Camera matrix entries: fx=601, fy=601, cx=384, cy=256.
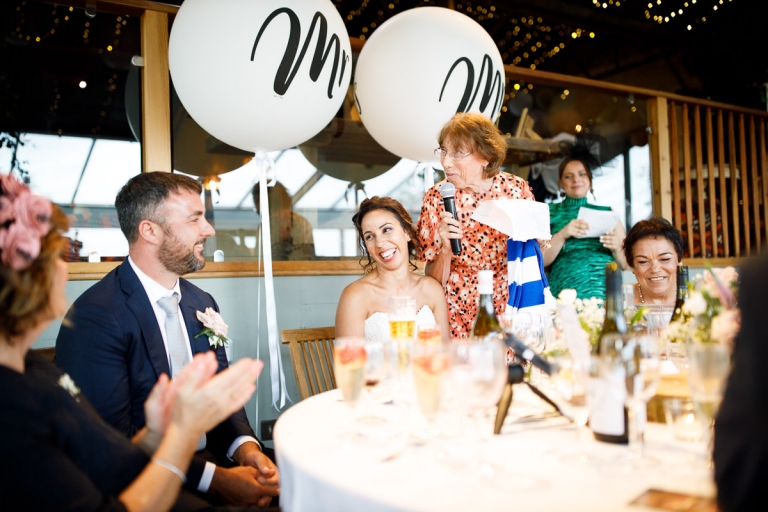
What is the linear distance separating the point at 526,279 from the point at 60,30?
3.01 metres

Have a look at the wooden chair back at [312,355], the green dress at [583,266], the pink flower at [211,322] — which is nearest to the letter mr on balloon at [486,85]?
the green dress at [583,266]

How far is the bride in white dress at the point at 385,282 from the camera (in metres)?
2.59

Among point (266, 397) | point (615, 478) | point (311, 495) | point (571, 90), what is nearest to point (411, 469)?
point (311, 495)

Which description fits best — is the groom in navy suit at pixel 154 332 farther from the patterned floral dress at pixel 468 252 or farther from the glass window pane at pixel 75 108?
the glass window pane at pixel 75 108

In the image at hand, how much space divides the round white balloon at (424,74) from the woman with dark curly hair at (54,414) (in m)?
2.07

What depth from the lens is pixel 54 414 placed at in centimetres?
110

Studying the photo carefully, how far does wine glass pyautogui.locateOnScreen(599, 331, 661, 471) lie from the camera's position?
1.04 metres

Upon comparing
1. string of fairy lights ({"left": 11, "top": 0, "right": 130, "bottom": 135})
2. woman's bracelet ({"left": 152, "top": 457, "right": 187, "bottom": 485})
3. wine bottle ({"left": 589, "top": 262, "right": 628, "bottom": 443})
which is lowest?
woman's bracelet ({"left": 152, "top": 457, "right": 187, "bottom": 485})

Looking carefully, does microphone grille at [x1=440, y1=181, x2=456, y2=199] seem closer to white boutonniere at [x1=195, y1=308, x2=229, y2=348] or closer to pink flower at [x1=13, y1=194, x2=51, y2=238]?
white boutonniere at [x1=195, y1=308, x2=229, y2=348]

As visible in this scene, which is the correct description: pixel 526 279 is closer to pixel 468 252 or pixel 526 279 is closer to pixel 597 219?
pixel 468 252

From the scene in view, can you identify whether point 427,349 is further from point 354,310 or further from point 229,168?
point 229,168

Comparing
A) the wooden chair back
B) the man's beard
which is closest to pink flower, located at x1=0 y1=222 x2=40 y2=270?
the man's beard

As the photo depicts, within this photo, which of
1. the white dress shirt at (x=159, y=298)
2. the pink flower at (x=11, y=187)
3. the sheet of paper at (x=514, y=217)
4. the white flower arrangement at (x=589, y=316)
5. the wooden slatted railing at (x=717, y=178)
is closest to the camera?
the pink flower at (x=11, y=187)

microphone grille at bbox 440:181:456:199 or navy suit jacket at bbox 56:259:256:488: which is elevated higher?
microphone grille at bbox 440:181:456:199
